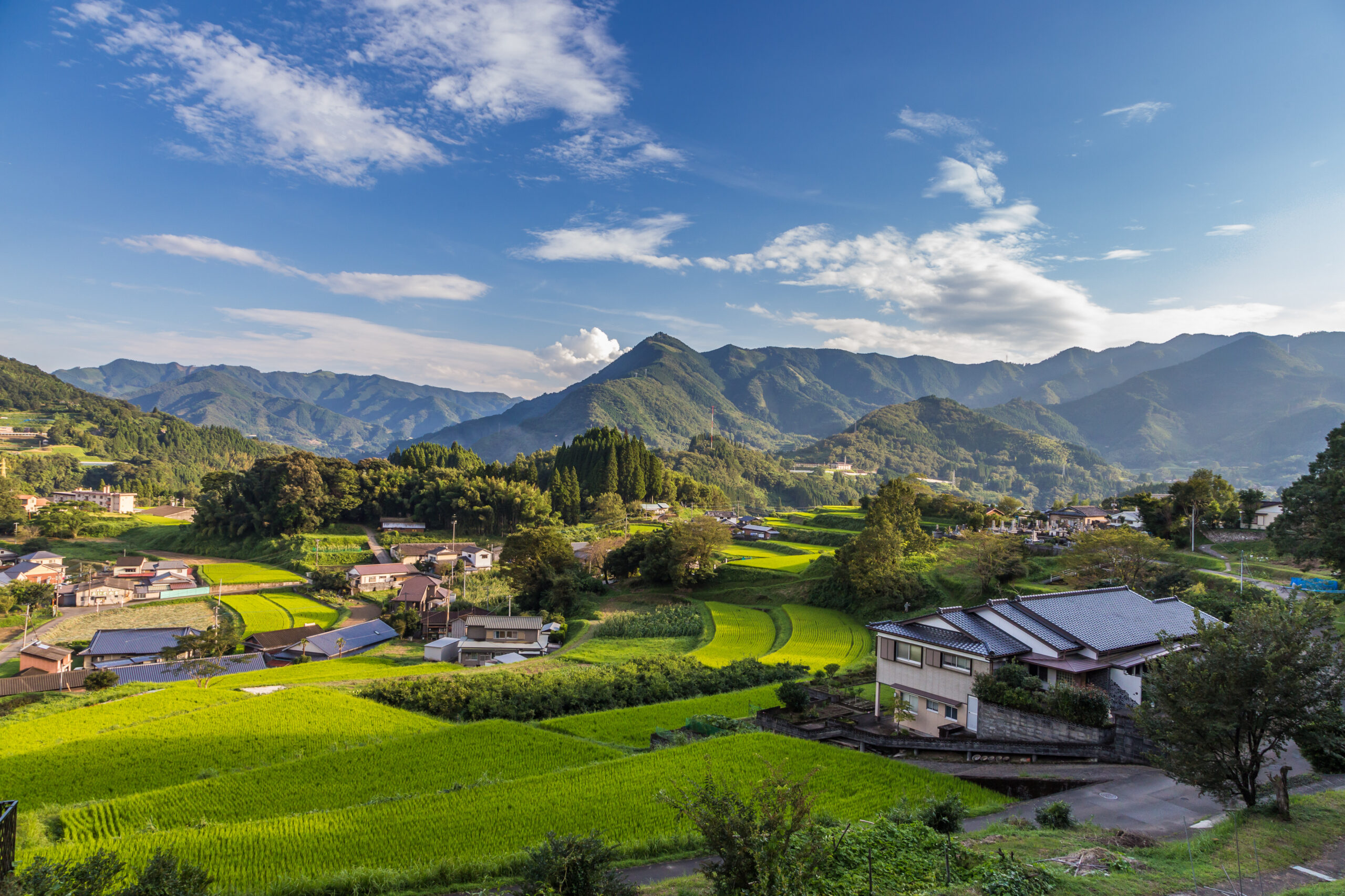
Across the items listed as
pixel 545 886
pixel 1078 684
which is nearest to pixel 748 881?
pixel 545 886

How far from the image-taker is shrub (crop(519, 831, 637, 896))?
6.79m

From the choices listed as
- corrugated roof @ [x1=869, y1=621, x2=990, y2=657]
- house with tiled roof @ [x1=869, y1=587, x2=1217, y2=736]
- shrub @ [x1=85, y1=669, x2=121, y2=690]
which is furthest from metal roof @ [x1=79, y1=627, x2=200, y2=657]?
house with tiled roof @ [x1=869, y1=587, x2=1217, y2=736]

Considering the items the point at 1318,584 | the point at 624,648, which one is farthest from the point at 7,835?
the point at 1318,584

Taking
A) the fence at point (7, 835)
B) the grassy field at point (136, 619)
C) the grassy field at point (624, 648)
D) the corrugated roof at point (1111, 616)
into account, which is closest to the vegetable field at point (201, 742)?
the fence at point (7, 835)

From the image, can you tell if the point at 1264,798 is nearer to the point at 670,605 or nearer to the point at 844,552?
the point at 844,552

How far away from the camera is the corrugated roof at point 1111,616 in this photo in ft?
53.1

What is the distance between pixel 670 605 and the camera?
44.9 metres

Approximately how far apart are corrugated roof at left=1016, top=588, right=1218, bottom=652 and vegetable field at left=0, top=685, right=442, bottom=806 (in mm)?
16507

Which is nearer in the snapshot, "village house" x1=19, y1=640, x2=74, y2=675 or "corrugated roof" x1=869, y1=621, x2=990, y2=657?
"corrugated roof" x1=869, y1=621, x2=990, y2=657

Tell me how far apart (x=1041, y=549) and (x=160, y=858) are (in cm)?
4675

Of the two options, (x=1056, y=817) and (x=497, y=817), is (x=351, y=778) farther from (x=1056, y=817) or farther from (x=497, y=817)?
(x=1056, y=817)

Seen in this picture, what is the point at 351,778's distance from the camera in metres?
14.9

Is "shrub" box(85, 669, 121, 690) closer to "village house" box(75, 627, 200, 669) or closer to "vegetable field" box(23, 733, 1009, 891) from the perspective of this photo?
"village house" box(75, 627, 200, 669)

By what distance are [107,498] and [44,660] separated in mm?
79250
